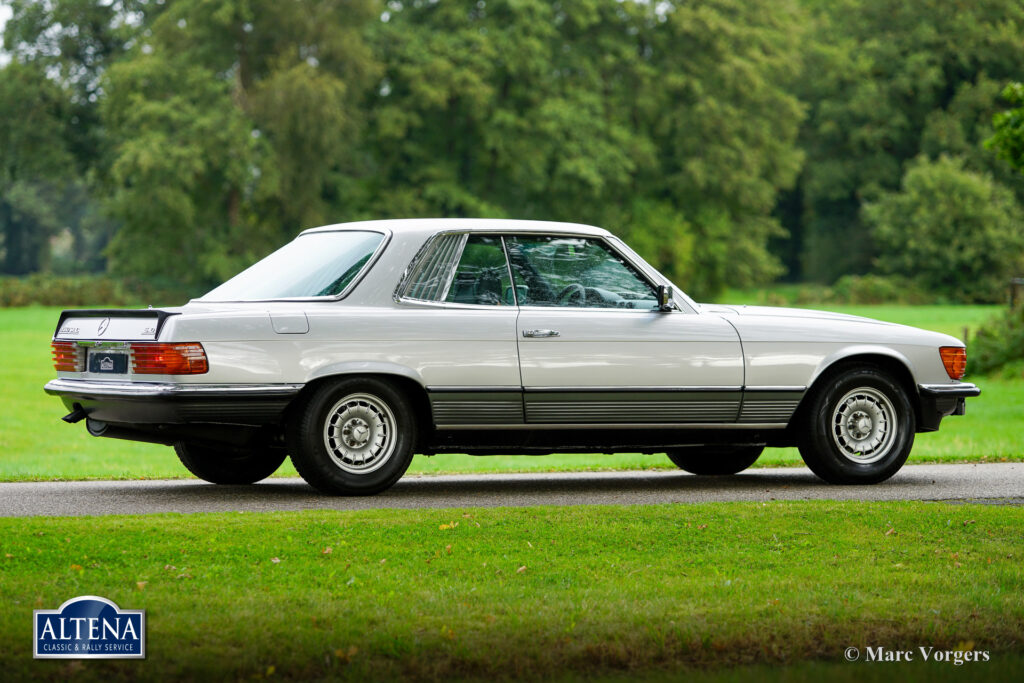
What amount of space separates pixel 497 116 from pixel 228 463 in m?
48.6

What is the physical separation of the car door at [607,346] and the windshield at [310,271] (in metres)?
0.98

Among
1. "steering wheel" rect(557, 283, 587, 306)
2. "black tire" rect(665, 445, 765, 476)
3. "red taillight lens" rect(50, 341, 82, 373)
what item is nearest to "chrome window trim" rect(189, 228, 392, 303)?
"red taillight lens" rect(50, 341, 82, 373)

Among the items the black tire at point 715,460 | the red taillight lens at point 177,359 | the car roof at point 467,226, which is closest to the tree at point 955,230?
the black tire at point 715,460

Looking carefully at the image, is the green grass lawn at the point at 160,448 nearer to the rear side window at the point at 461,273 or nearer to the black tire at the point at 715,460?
the black tire at the point at 715,460

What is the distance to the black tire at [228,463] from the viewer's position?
396 inches

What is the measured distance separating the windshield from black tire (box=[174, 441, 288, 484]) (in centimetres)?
130

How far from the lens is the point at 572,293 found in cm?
941

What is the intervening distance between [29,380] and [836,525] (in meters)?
24.7

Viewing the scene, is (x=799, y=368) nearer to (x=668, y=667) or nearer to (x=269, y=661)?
(x=668, y=667)

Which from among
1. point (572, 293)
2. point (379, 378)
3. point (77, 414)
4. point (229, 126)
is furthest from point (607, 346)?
point (229, 126)

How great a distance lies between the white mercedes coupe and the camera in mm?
8516

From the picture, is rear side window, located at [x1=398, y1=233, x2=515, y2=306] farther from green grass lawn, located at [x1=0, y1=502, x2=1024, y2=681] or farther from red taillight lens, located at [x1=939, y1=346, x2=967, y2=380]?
red taillight lens, located at [x1=939, y1=346, x2=967, y2=380]

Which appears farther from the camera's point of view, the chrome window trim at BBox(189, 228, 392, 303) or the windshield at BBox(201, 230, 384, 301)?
the windshield at BBox(201, 230, 384, 301)

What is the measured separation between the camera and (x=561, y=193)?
61.7 metres
